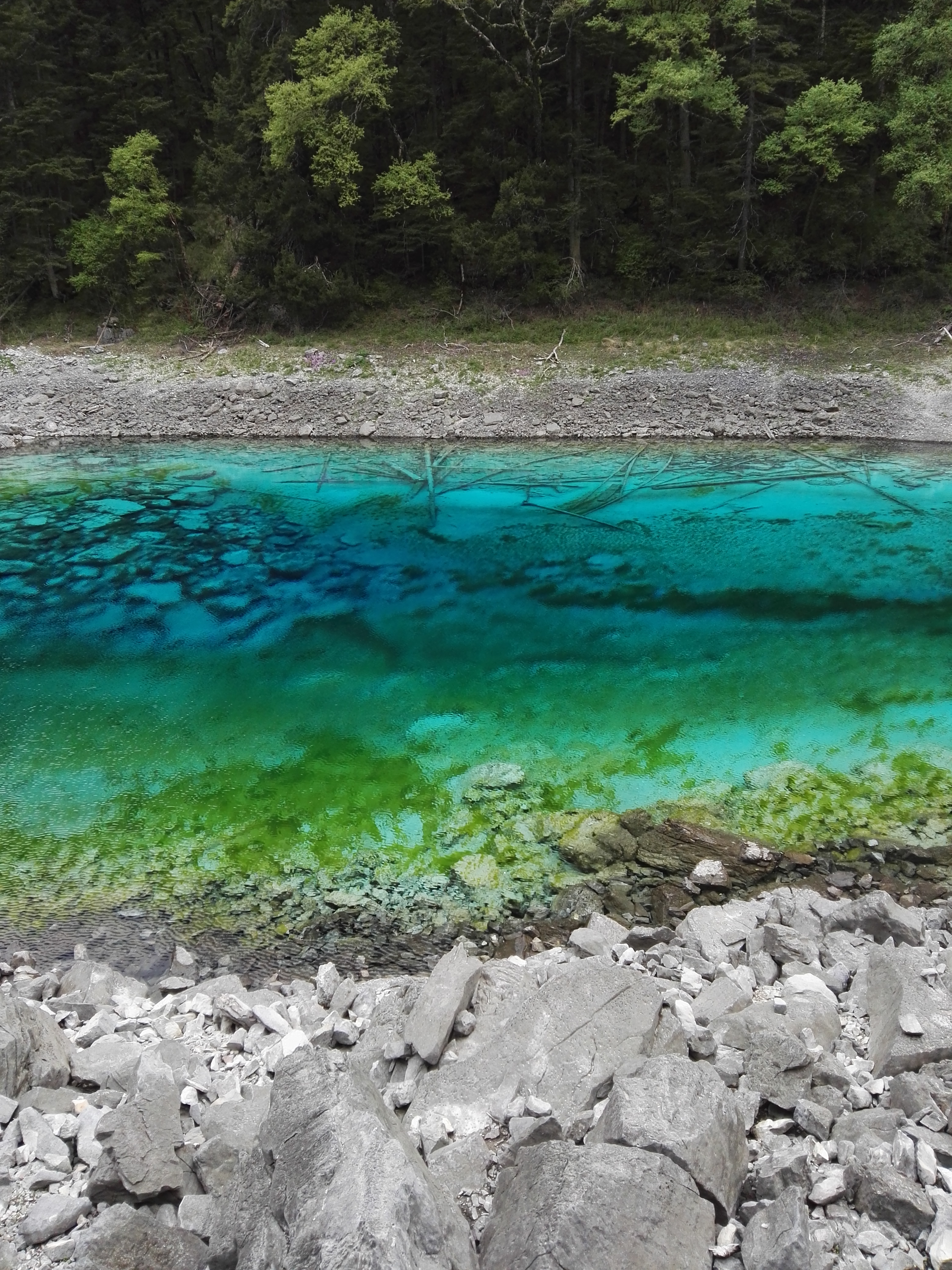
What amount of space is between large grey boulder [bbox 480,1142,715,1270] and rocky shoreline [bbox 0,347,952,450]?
19.9 m

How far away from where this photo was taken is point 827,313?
25.0 metres

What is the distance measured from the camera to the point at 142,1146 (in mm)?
4117

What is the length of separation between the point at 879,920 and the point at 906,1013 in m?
1.69

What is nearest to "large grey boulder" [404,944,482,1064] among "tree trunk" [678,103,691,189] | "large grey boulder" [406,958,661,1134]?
"large grey boulder" [406,958,661,1134]

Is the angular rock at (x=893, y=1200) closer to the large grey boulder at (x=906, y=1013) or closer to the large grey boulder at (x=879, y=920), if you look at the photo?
the large grey boulder at (x=906, y=1013)

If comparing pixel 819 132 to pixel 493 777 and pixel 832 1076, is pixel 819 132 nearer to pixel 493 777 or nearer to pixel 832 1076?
pixel 493 777

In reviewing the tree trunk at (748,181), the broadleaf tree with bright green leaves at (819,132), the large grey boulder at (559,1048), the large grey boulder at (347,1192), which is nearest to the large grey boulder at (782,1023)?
the large grey boulder at (559,1048)

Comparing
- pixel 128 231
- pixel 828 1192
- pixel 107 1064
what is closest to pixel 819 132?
pixel 128 231

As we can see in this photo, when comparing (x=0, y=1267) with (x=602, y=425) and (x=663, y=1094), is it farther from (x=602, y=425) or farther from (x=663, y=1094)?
(x=602, y=425)

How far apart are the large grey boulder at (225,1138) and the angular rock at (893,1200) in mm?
2897

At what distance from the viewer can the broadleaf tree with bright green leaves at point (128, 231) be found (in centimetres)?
2941

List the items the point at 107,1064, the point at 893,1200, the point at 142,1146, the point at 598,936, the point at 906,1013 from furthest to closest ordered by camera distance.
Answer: the point at 598,936, the point at 107,1064, the point at 906,1013, the point at 142,1146, the point at 893,1200

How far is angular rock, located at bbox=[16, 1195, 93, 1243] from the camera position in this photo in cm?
382

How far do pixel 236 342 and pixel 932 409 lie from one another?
2148 cm
